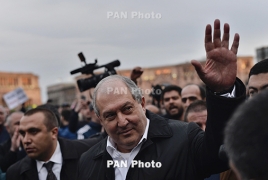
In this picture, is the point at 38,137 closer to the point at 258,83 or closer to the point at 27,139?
the point at 27,139

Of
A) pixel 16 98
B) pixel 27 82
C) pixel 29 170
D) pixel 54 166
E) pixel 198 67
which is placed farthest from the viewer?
pixel 27 82

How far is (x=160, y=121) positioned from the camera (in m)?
2.70

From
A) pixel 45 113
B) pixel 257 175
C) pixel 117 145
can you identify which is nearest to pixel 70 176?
pixel 45 113

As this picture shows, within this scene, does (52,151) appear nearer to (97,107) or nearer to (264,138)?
(97,107)

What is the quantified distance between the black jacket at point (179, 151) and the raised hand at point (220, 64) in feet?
0.20

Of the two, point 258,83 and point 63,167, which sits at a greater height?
point 258,83

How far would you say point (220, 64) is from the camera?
214 centimetres

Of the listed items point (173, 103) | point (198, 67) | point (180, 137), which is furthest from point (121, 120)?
point (173, 103)

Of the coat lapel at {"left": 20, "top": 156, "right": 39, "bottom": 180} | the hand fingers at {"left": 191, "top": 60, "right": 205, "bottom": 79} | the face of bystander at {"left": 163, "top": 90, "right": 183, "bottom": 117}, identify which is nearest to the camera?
the hand fingers at {"left": 191, "top": 60, "right": 205, "bottom": 79}

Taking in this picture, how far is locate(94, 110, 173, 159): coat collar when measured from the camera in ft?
8.50

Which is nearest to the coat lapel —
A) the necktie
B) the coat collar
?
the necktie

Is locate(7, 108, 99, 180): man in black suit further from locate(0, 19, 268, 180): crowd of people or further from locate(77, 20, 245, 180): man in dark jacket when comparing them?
locate(77, 20, 245, 180): man in dark jacket

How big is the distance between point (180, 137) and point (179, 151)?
10 cm

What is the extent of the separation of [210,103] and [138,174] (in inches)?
26.4
